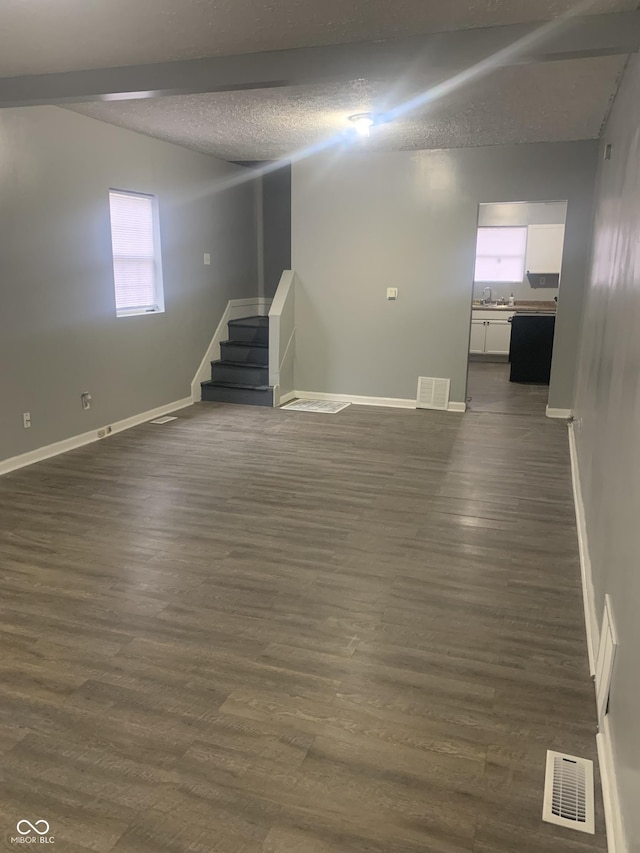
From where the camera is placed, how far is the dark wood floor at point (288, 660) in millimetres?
1728

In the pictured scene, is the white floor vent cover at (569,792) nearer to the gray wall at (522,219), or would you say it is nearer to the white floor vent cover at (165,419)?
the white floor vent cover at (165,419)

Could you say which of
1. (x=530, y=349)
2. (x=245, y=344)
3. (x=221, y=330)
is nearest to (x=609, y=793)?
(x=245, y=344)

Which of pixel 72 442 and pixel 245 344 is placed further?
pixel 245 344

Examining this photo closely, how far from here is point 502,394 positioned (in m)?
7.58

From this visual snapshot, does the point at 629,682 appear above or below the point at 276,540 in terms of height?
above

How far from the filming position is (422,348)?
6746 millimetres

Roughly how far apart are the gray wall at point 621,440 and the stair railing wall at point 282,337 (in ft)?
11.8

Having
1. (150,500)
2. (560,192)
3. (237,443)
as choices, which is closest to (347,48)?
(150,500)

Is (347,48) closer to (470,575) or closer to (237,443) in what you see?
(470,575)

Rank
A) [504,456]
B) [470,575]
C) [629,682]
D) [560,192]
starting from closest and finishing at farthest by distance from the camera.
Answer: [629,682] < [470,575] < [504,456] < [560,192]

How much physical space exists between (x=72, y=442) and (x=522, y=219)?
7811 millimetres

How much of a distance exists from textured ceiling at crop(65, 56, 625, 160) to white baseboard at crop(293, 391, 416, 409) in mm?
2584

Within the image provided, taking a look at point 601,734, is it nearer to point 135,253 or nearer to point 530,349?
point 135,253

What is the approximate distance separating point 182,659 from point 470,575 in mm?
1450
